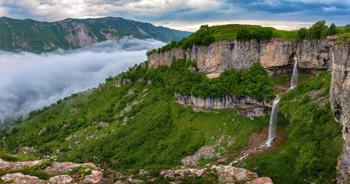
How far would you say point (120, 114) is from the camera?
14625 centimetres

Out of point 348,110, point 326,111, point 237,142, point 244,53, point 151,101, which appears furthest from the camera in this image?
point 151,101

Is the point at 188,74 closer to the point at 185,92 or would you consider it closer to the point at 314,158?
the point at 185,92

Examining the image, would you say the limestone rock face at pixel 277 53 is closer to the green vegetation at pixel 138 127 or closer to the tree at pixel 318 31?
the green vegetation at pixel 138 127

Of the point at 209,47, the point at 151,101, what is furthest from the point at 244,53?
the point at 151,101

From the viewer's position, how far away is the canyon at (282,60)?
71938 mm

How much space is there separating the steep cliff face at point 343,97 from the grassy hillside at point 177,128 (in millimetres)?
2426

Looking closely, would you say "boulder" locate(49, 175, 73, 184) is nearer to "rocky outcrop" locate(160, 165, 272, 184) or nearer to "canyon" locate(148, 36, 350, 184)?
"rocky outcrop" locate(160, 165, 272, 184)

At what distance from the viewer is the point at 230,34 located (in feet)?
403

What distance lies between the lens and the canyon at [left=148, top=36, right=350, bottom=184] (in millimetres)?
71938

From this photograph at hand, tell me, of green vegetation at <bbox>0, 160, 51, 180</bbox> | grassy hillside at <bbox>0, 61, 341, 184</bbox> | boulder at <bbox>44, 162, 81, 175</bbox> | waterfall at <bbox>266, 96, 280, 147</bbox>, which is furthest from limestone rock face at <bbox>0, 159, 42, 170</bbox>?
waterfall at <bbox>266, 96, 280, 147</bbox>

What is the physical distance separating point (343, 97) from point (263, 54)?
39.8m

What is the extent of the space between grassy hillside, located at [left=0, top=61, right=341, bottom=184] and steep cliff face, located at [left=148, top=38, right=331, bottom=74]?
7.91ft

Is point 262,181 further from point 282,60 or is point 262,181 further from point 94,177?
point 282,60

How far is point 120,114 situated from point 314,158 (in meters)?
80.3
